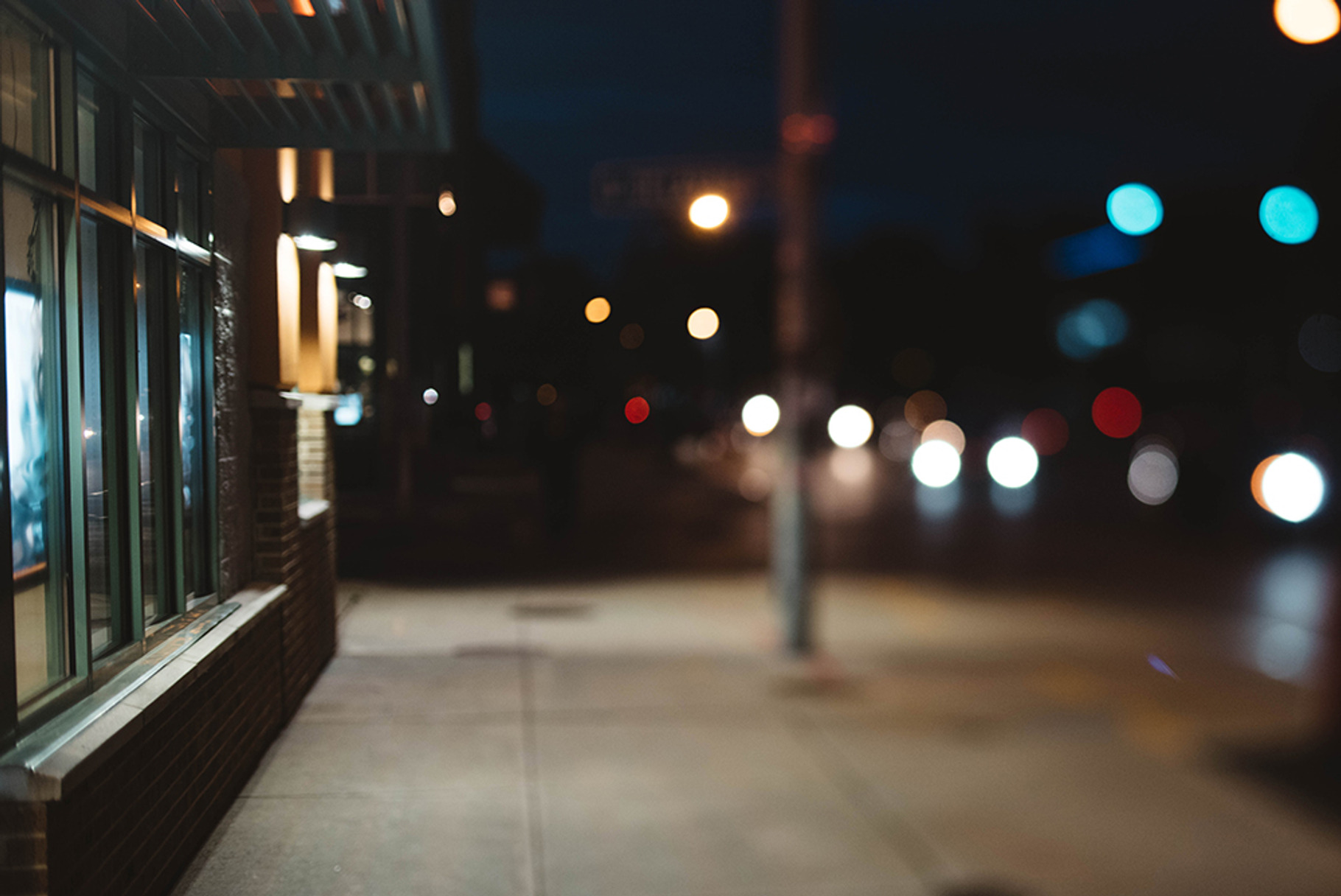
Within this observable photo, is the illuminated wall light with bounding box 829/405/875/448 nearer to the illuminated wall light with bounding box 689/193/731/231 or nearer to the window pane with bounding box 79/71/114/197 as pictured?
the illuminated wall light with bounding box 689/193/731/231

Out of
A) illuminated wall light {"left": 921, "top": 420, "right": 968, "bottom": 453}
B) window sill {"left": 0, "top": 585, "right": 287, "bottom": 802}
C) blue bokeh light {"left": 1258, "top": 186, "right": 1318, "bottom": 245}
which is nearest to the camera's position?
window sill {"left": 0, "top": 585, "right": 287, "bottom": 802}

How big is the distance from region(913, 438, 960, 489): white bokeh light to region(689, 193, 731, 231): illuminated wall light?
741 inches

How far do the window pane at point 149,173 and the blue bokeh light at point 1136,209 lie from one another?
33.7ft

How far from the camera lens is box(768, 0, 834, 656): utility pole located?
8.84m

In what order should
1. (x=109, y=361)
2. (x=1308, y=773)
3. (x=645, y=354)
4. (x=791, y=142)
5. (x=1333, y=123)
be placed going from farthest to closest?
(x=645, y=354)
(x=1333, y=123)
(x=791, y=142)
(x=1308, y=773)
(x=109, y=361)

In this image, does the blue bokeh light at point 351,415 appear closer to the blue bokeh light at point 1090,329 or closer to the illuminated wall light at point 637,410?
the illuminated wall light at point 637,410

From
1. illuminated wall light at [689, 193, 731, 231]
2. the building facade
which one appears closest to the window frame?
the building facade

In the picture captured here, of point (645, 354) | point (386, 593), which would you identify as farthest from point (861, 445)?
point (386, 593)

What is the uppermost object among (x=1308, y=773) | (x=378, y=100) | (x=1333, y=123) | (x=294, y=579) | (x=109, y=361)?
(x=1333, y=123)

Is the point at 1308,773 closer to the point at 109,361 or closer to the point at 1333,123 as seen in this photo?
the point at 109,361

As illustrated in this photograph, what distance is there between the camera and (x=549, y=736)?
6.66 meters

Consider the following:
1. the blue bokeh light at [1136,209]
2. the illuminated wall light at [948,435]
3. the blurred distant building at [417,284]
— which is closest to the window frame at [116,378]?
the blurred distant building at [417,284]

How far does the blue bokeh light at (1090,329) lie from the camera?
172 ft

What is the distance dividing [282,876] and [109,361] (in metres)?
2.15
